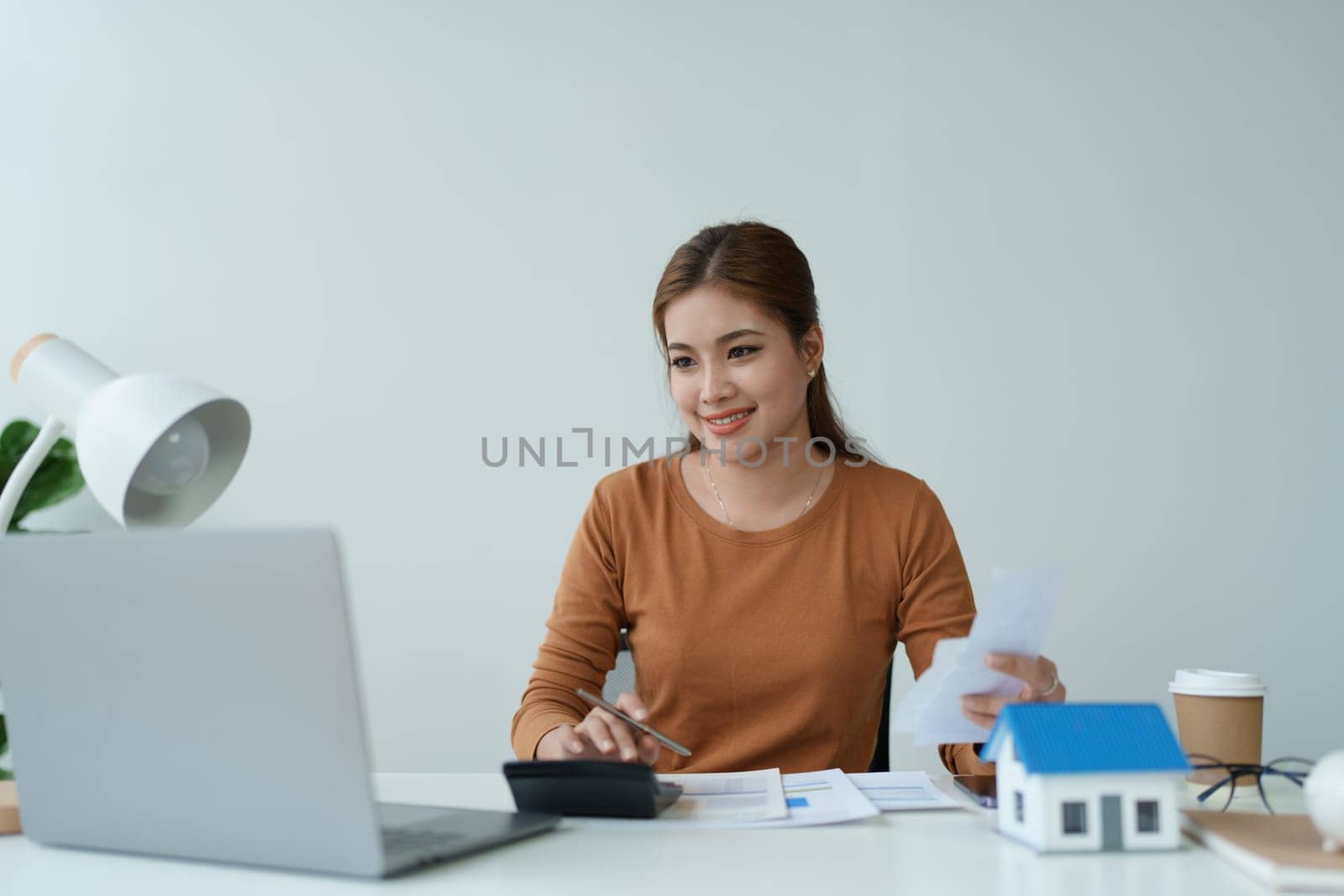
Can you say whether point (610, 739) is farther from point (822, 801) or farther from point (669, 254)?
point (669, 254)

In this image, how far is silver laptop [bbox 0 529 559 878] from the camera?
0.73 meters

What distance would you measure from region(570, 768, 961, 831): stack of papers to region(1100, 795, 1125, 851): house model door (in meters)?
0.21

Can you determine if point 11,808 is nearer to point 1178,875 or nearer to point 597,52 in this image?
point 1178,875

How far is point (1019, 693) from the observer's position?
1.08 m

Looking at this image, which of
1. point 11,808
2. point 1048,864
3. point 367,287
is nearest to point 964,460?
point 367,287

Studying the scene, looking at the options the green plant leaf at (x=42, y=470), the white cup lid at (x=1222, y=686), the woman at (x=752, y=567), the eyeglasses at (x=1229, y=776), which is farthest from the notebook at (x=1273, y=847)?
the green plant leaf at (x=42, y=470)

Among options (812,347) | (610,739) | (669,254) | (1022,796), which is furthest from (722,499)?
(669,254)

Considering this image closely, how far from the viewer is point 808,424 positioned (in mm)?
1886

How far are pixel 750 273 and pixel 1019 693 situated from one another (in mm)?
845

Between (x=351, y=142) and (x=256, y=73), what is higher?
(x=256, y=73)


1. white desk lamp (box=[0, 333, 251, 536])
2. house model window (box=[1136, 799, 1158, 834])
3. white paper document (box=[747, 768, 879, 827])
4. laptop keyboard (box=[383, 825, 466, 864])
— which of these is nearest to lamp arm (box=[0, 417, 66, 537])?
white desk lamp (box=[0, 333, 251, 536])

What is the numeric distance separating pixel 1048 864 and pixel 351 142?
266 cm

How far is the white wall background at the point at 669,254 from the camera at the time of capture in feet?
9.05

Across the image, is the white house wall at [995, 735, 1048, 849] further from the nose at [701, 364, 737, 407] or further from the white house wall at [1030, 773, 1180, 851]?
the nose at [701, 364, 737, 407]
